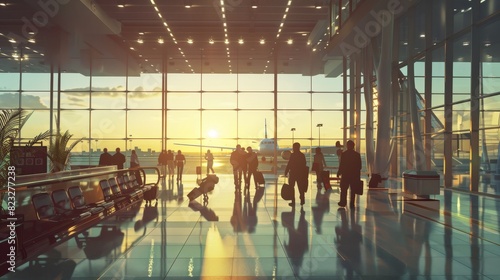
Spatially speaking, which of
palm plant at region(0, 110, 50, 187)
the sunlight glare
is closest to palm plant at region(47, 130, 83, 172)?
palm plant at region(0, 110, 50, 187)

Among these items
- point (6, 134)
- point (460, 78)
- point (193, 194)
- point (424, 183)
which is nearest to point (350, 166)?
point (424, 183)

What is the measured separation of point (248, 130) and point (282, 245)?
67.3ft

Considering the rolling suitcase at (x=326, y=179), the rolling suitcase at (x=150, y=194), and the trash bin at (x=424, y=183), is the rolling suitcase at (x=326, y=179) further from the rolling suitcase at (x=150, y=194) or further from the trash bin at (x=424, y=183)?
the rolling suitcase at (x=150, y=194)

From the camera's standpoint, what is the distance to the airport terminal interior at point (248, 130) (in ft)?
18.6

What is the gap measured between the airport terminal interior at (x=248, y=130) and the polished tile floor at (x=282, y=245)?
0.14 ft

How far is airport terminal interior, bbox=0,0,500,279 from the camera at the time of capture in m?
5.66

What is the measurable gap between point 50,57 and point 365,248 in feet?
73.8

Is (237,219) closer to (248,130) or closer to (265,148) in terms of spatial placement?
(248,130)

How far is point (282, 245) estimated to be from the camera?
6.18m

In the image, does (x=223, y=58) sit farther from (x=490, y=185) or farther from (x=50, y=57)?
(x=490, y=185)

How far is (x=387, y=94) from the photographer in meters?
17.0

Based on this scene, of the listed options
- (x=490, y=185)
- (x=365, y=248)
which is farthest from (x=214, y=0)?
(x=365, y=248)

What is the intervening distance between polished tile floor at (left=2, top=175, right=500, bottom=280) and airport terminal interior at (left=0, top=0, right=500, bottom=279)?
4 cm

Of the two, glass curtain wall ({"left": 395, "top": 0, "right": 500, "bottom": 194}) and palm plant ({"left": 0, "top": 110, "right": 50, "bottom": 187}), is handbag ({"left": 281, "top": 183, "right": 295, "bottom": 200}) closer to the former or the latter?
palm plant ({"left": 0, "top": 110, "right": 50, "bottom": 187})
